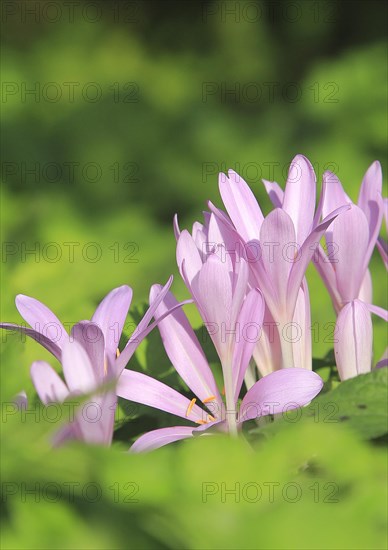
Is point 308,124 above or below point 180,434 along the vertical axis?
above

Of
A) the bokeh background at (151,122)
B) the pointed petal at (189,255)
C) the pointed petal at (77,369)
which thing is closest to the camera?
the pointed petal at (77,369)

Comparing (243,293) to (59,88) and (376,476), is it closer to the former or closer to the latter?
(376,476)

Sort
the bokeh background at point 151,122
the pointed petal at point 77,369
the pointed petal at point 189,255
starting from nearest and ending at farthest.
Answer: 1. the pointed petal at point 77,369
2. the pointed petal at point 189,255
3. the bokeh background at point 151,122

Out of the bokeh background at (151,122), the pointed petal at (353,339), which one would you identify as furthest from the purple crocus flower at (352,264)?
the bokeh background at (151,122)

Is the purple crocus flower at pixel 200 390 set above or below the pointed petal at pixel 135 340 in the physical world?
below

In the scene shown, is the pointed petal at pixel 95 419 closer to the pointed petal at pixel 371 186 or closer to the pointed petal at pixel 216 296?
the pointed petal at pixel 216 296

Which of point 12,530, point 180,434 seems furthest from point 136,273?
point 12,530
